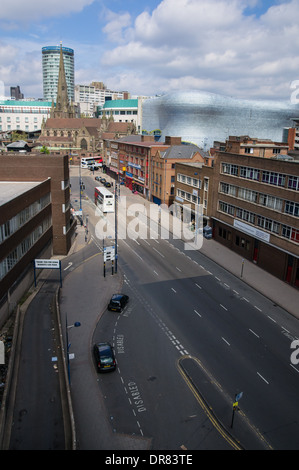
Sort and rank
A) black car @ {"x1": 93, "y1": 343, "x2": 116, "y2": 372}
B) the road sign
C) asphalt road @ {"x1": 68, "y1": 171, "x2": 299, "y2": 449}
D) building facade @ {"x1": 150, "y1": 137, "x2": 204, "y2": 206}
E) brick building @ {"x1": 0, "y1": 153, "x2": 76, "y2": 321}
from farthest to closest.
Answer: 1. building facade @ {"x1": 150, "y1": 137, "x2": 204, "y2": 206}
2. the road sign
3. brick building @ {"x1": 0, "y1": 153, "x2": 76, "y2": 321}
4. black car @ {"x1": 93, "y1": 343, "x2": 116, "y2": 372}
5. asphalt road @ {"x1": 68, "y1": 171, "x2": 299, "y2": 449}

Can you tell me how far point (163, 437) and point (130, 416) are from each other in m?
2.37

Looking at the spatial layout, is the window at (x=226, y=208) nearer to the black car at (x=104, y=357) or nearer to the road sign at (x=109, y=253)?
the road sign at (x=109, y=253)

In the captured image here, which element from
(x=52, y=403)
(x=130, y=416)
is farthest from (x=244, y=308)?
(x=52, y=403)

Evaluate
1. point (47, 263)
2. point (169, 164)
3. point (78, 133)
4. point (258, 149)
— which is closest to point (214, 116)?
point (78, 133)

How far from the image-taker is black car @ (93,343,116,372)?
950 inches

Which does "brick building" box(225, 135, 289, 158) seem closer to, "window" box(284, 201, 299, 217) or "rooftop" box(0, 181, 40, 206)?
"window" box(284, 201, 299, 217)

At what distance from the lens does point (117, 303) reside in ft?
106

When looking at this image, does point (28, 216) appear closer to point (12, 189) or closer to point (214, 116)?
point (12, 189)

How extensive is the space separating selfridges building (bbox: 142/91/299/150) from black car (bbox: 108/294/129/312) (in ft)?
408

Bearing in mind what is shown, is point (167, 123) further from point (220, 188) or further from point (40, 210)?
point (40, 210)

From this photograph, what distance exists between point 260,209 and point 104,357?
1085 inches

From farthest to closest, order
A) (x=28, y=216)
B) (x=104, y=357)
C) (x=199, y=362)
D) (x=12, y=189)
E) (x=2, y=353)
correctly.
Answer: (x=12, y=189) < (x=28, y=216) < (x=2, y=353) < (x=199, y=362) < (x=104, y=357)

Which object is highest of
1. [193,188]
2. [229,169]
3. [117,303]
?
[229,169]

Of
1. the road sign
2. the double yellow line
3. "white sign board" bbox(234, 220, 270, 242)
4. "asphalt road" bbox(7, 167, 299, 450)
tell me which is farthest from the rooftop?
"white sign board" bbox(234, 220, 270, 242)
